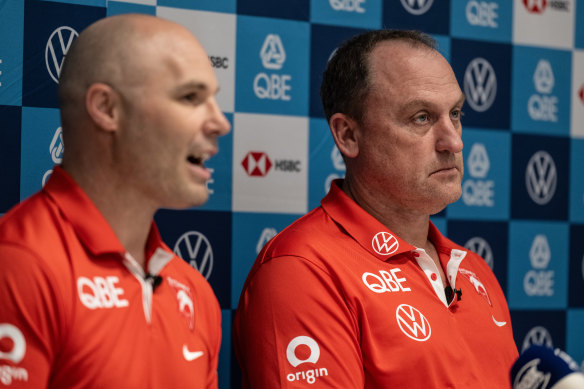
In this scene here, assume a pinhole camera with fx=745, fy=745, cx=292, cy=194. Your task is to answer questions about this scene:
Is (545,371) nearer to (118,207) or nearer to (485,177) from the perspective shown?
(118,207)

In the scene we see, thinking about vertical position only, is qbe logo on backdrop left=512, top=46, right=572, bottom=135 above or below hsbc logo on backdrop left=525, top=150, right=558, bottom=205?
above

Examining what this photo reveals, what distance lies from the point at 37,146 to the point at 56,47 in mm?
247

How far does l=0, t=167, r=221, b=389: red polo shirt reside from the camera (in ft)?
3.28

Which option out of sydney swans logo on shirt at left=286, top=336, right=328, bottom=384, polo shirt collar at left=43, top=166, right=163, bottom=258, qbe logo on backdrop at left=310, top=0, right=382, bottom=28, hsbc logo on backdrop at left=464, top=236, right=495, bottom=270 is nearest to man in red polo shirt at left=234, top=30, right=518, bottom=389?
sydney swans logo on shirt at left=286, top=336, right=328, bottom=384

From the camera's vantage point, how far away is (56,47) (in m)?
1.82

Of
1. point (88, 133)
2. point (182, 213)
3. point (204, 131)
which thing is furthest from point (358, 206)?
point (88, 133)

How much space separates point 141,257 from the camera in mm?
1223

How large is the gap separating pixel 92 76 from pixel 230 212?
35.7 inches

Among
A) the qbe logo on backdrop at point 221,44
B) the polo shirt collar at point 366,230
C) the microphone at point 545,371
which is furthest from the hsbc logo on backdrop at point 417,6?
the microphone at point 545,371

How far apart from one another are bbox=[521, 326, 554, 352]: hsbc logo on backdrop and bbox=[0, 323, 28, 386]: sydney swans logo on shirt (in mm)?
1754

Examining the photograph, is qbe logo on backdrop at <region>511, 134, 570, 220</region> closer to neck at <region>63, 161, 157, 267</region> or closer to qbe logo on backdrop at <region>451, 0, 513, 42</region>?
qbe logo on backdrop at <region>451, 0, 513, 42</region>

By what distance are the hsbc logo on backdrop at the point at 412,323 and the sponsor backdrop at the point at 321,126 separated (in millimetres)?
567

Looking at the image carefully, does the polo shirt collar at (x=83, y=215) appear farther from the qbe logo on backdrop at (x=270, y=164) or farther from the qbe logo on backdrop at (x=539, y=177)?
the qbe logo on backdrop at (x=539, y=177)

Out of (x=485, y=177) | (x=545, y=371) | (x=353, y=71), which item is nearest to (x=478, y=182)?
(x=485, y=177)
